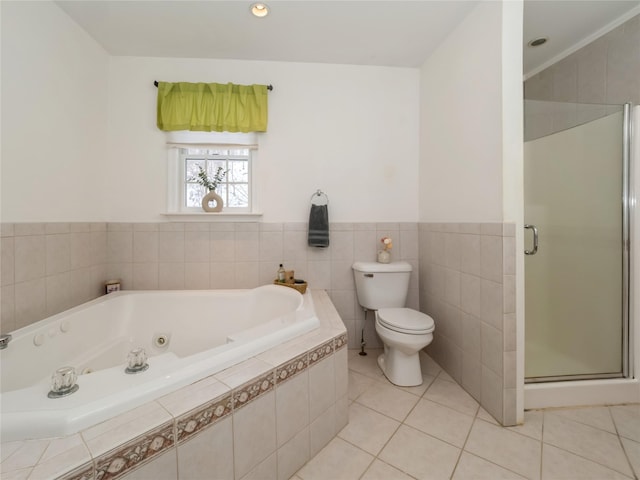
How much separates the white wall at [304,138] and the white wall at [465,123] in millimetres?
212

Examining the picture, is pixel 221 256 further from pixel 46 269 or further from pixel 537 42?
pixel 537 42

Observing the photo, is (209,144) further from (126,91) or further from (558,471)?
(558,471)

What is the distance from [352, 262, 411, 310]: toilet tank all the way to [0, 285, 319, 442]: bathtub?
0.47 metres

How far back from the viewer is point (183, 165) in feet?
6.85

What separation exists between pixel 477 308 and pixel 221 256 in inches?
69.8

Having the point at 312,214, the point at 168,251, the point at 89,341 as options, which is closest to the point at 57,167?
the point at 168,251

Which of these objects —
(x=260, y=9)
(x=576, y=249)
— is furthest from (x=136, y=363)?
(x=576, y=249)

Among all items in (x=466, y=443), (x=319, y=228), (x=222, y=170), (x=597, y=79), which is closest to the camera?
(x=466, y=443)

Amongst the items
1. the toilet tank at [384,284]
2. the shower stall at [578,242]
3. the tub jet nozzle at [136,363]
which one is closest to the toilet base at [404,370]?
the toilet tank at [384,284]

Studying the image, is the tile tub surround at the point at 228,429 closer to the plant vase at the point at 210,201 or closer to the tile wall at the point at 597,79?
the plant vase at the point at 210,201

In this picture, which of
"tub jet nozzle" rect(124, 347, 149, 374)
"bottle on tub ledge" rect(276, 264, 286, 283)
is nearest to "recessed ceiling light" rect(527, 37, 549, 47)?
"bottle on tub ledge" rect(276, 264, 286, 283)

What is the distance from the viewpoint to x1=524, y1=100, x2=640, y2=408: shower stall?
1481mm

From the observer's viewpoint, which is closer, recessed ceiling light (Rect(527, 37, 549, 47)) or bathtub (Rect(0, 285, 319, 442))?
bathtub (Rect(0, 285, 319, 442))

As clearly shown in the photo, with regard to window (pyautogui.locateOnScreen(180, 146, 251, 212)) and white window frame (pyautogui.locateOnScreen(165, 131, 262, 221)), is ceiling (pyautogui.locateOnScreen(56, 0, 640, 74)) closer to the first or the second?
white window frame (pyautogui.locateOnScreen(165, 131, 262, 221))
